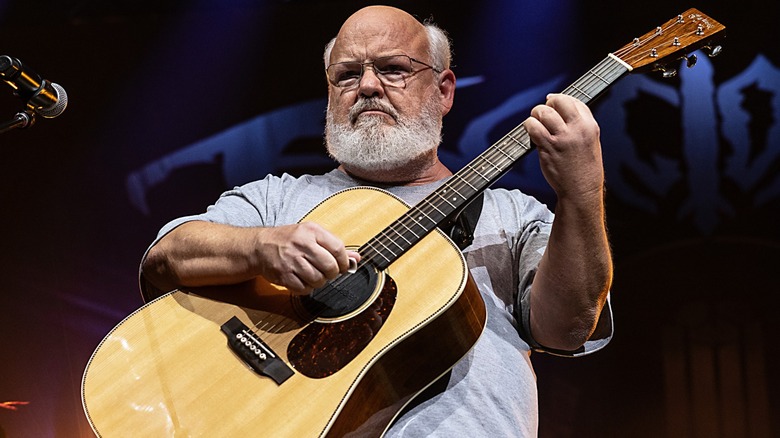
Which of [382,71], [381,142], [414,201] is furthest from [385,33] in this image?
Result: [414,201]

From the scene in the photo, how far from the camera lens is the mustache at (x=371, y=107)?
2410mm

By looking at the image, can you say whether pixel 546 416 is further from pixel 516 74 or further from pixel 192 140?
pixel 192 140

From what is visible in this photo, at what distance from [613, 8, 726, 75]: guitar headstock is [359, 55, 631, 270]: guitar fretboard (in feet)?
0.18

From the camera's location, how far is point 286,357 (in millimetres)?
1618

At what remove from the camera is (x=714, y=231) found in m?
3.28

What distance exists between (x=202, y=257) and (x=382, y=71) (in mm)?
952

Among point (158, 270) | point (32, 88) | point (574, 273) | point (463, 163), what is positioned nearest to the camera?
point (32, 88)

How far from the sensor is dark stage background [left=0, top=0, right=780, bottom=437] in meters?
3.25

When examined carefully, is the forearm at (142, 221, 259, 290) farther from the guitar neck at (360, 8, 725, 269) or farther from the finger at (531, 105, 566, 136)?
the finger at (531, 105, 566, 136)

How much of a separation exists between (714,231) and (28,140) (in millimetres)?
3202

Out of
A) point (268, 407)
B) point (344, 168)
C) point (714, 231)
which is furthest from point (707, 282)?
point (268, 407)

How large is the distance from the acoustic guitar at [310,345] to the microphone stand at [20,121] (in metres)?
0.49

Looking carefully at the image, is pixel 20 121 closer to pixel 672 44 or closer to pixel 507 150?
pixel 507 150

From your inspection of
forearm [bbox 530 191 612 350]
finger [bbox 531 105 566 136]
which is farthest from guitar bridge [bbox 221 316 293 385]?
finger [bbox 531 105 566 136]
